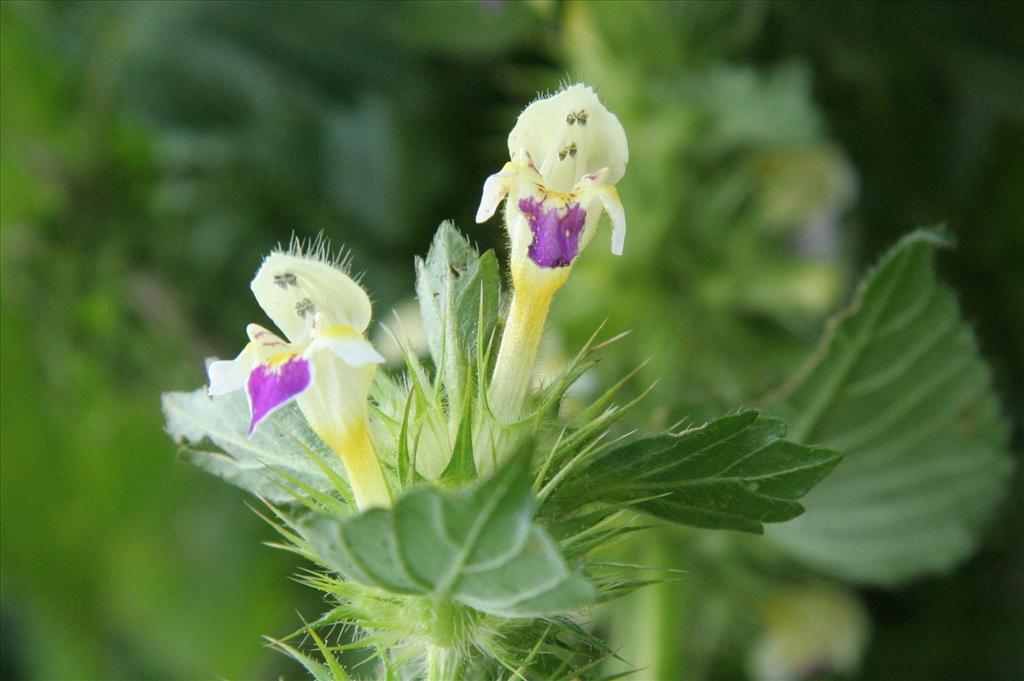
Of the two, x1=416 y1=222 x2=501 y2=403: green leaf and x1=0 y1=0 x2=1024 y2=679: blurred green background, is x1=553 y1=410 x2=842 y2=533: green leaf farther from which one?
x1=0 y1=0 x2=1024 y2=679: blurred green background

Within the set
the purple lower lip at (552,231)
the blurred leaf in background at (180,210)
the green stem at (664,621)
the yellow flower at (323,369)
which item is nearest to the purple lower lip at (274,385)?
the yellow flower at (323,369)

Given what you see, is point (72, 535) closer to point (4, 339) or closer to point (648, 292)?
point (4, 339)

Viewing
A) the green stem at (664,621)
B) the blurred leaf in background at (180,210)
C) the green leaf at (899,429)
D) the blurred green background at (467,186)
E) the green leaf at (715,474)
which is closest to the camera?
the green leaf at (715,474)

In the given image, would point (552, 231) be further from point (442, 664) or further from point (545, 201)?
point (442, 664)

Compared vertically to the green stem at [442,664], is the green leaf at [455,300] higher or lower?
higher

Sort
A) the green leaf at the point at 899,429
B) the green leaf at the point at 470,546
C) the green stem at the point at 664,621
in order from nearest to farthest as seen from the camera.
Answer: the green leaf at the point at 470,546, the green leaf at the point at 899,429, the green stem at the point at 664,621

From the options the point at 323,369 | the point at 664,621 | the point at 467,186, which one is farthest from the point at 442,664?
the point at 467,186

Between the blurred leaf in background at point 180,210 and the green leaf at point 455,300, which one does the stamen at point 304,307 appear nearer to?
the green leaf at point 455,300

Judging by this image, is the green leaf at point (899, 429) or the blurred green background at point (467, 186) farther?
the blurred green background at point (467, 186)
